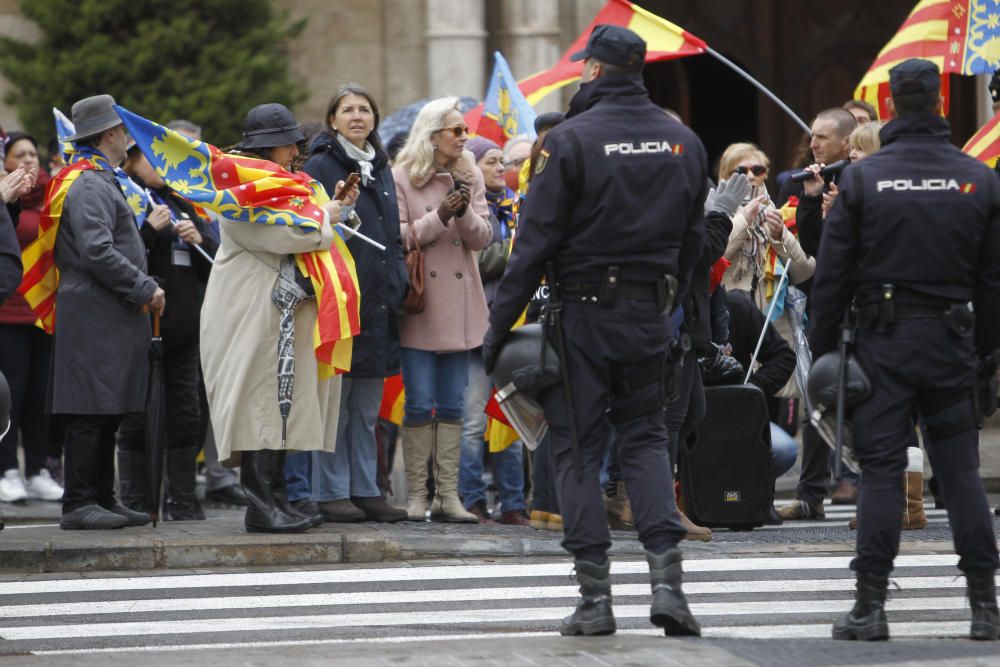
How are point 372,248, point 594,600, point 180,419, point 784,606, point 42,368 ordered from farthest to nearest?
point 42,368 → point 180,419 → point 372,248 → point 784,606 → point 594,600

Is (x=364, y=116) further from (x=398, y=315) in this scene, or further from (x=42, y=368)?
(x=42, y=368)

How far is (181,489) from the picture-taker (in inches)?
438

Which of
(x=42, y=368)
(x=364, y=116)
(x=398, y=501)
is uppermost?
(x=364, y=116)

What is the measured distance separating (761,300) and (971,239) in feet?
13.7

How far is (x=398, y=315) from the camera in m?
10.6

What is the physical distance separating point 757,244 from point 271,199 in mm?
2947

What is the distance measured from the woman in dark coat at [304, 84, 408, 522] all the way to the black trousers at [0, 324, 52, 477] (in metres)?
2.66

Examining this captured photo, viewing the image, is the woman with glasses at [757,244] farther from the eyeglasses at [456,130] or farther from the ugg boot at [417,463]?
the ugg boot at [417,463]

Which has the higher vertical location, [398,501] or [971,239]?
[971,239]

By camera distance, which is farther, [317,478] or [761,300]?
[761,300]

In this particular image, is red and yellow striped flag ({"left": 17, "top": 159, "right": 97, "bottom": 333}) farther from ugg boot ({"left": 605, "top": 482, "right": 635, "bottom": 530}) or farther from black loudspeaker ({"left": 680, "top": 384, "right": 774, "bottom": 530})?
black loudspeaker ({"left": 680, "top": 384, "right": 774, "bottom": 530})

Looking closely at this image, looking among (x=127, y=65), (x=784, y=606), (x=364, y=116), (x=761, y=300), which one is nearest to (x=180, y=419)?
(x=364, y=116)

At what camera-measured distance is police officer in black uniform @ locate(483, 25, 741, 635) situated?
7133 mm

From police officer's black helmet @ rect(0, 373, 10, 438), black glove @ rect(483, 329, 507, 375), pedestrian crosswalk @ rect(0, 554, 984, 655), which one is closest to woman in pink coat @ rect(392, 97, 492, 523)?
pedestrian crosswalk @ rect(0, 554, 984, 655)
